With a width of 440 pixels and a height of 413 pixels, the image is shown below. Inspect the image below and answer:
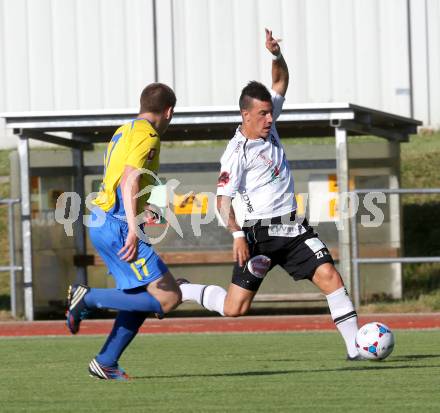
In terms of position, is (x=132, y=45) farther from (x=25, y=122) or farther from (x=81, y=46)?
(x=25, y=122)

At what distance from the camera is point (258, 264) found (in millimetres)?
9625

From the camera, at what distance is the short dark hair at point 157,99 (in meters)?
8.28

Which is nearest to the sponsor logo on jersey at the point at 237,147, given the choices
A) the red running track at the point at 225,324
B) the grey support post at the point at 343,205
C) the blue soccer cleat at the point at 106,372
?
the blue soccer cleat at the point at 106,372

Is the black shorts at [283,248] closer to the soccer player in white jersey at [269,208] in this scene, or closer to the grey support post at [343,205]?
the soccer player in white jersey at [269,208]

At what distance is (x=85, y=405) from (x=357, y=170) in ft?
34.7

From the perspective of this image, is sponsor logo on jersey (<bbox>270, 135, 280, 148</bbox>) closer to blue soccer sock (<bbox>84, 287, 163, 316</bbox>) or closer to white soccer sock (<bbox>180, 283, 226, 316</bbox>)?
white soccer sock (<bbox>180, 283, 226, 316</bbox>)

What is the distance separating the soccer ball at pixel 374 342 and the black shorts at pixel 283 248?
604mm

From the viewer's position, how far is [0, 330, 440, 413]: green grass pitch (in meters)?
7.19

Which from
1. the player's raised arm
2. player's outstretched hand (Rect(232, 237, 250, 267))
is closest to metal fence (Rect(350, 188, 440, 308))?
the player's raised arm

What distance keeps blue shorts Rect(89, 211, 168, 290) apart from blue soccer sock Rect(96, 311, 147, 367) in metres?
0.30

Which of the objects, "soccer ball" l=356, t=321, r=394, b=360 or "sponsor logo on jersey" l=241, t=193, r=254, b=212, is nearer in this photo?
"soccer ball" l=356, t=321, r=394, b=360

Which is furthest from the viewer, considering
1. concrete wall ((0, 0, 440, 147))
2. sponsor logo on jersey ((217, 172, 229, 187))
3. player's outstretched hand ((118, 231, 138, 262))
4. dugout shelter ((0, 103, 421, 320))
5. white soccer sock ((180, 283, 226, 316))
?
concrete wall ((0, 0, 440, 147))

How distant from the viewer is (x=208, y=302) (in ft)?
32.7

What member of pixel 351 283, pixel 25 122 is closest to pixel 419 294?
pixel 351 283
